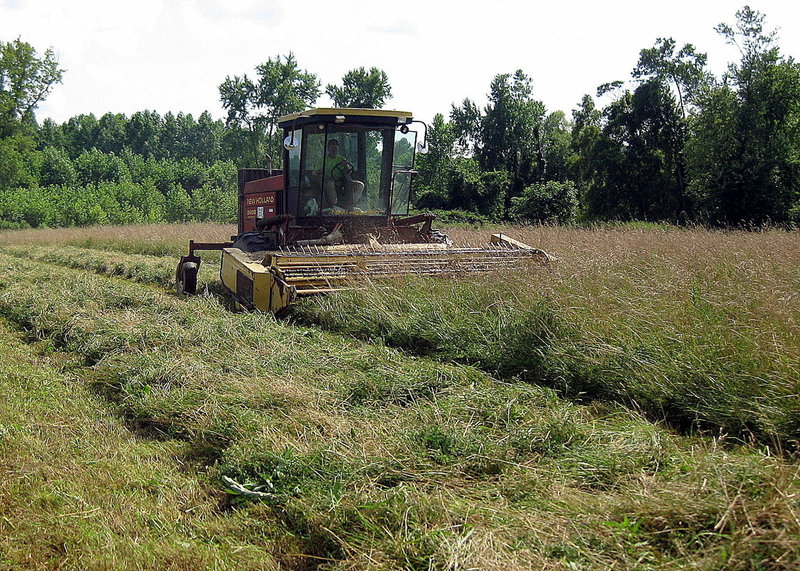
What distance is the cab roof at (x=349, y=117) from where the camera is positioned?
28.6ft

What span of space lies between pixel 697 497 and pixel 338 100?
3781 cm

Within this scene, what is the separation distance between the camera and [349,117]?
897 centimetres

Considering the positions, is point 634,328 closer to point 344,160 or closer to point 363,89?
point 344,160

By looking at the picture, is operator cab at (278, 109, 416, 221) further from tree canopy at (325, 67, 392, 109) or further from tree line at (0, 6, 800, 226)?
tree canopy at (325, 67, 392, 109)

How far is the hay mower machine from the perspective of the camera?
7863 mm

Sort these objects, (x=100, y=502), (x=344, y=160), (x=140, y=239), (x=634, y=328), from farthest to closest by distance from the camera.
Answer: (x=140, y=239) < (x=344, y=160) < (x=634, y=328) < (x=100, y=502)

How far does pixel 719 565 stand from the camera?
6.93 ft

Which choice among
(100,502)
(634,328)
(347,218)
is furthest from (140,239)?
(100,502)

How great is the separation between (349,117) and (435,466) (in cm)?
664

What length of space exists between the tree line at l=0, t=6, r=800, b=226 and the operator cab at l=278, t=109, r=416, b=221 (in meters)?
6.37

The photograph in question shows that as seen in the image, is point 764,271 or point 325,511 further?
point 764,271

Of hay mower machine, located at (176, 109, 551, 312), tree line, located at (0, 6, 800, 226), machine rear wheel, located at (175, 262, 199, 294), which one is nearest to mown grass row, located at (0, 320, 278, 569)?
hay mower machine, located at (176, 109, 551, 312)

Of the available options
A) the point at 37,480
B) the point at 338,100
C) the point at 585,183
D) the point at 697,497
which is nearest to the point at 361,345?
the point at 37,480

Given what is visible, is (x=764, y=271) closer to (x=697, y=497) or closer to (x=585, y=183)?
(x=697, y=497)
